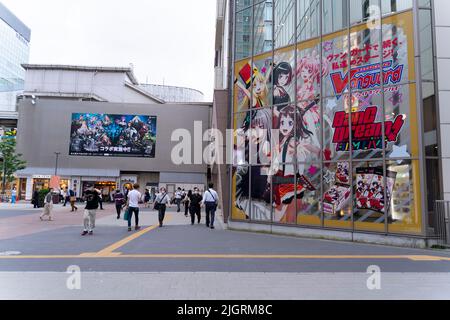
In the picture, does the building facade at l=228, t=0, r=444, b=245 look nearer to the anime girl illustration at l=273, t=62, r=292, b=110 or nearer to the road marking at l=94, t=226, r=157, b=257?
the anime girl illustration at l=273, t=62, r=292, b=110

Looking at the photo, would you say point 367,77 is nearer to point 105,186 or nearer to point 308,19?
point 308,19

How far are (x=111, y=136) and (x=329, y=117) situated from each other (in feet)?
125

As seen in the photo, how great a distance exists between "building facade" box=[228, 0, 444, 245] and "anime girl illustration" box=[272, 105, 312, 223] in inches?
1.5

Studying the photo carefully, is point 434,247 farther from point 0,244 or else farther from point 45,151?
point 45,151

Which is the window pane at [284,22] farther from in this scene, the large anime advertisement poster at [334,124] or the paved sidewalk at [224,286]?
the paved sidewalk at [224,286]

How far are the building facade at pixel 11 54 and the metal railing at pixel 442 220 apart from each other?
105817 mm

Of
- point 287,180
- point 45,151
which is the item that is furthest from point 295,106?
point 45,151

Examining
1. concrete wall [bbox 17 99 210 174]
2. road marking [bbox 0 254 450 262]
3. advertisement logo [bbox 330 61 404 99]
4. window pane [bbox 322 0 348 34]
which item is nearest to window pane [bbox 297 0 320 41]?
window pane [bbox 322 0 348 34]

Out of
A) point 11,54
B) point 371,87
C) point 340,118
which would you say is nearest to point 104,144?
point 340,118

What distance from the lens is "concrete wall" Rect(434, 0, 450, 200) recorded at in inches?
405

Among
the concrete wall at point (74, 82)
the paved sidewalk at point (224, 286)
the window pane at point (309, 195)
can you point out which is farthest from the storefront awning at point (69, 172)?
the paved sidewalk at point (224, 286)

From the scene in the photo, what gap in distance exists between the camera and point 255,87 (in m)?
14.7

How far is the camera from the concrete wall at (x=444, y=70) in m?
10.3
